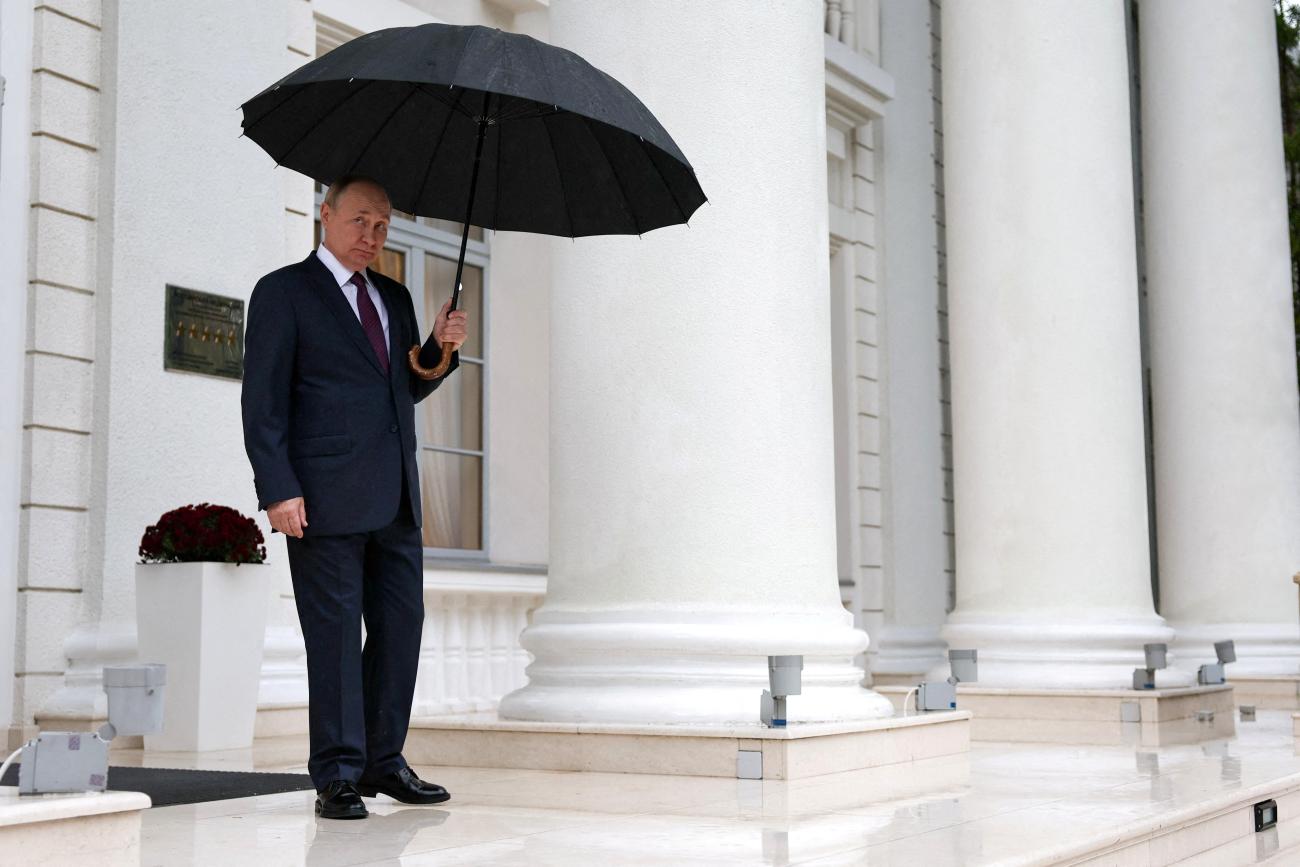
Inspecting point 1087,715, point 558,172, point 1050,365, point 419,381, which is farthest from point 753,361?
point 1050,365

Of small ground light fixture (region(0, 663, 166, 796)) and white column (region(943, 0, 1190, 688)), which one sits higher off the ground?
white column (region(943, 0, 1190, 688))

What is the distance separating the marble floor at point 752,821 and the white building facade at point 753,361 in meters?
0.53

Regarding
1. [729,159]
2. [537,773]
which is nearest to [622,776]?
[537,773]

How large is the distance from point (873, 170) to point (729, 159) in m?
9.38

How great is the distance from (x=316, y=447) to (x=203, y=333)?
406 cm

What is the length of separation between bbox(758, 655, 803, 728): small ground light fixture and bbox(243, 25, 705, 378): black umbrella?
1.55 metres

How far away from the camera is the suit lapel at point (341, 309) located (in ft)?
15.8

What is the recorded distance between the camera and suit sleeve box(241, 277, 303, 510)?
4566 millimetres

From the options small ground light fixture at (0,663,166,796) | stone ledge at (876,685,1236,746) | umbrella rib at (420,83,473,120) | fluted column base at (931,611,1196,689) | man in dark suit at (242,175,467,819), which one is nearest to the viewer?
small ground light fixture at (0,663,166,796)

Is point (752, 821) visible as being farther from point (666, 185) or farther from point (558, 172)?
point (558, 172)

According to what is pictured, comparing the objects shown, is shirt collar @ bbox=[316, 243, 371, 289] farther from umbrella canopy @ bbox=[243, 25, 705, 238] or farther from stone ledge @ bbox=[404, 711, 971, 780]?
stone ledge @ bbox=[404, 711, 971, 780]

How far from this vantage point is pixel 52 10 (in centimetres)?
796

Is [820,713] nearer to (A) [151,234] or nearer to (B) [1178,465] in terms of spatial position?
(A) [151,234]

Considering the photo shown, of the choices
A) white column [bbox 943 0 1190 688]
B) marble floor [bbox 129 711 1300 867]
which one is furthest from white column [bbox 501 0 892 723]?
white column [bbox 943 0 1190 688]
